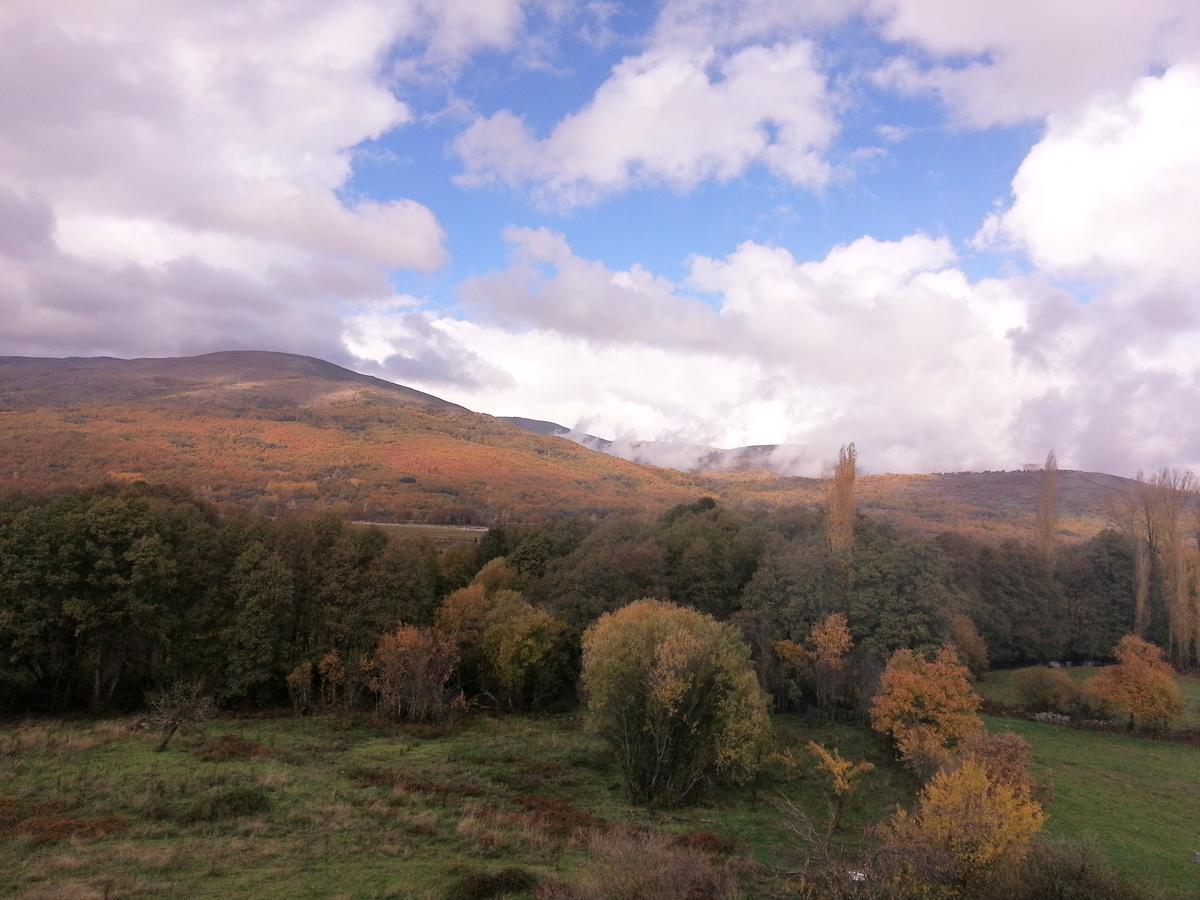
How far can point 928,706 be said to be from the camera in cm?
3306

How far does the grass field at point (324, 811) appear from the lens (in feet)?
56.0

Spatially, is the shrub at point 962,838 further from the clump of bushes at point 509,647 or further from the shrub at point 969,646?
the shrub at point 969,646

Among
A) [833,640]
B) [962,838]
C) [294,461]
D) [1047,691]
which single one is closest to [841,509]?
[833,640]

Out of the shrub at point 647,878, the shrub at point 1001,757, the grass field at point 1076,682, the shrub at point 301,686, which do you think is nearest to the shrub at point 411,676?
the shrub at point 301,686

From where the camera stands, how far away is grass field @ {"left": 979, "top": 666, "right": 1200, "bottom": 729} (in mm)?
47106

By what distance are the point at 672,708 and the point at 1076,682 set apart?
44163 mm

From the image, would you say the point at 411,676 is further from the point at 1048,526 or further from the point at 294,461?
the point at 294,461

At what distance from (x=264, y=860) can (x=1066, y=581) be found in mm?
76599

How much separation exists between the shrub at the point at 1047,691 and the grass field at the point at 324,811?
800 inches

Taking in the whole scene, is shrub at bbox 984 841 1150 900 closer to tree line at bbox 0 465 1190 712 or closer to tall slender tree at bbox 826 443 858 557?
tree line at bbox 0 465 1190 712

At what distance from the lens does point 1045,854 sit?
A: 1446 centimetres

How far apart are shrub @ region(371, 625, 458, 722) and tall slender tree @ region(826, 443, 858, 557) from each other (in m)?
29.5

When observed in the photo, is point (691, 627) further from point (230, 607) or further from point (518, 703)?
point (230, 607)

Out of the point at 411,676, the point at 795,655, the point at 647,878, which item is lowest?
the point at 411,676
